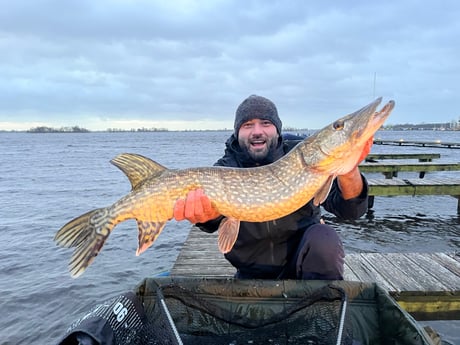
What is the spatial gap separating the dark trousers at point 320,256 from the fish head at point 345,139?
1.91 ft

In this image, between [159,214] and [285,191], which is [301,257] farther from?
[159,214]

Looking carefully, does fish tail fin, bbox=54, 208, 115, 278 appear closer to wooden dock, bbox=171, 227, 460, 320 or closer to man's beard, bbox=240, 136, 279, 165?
man's beard, bbox=240, 136, 279, 165

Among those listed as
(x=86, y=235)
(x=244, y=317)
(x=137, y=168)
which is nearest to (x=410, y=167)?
(x=244, y=317)

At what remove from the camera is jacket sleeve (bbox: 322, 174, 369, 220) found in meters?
3.02

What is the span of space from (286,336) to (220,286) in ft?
1.92

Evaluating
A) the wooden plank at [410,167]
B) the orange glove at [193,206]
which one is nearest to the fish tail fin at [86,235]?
the orange glove at [193,206]

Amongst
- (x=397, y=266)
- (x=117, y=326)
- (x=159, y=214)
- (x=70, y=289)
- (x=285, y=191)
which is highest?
(x=285, y=191)

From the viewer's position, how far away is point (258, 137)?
11.7 feet

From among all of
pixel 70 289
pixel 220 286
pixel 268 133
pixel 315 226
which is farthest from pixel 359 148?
pixel 70 289

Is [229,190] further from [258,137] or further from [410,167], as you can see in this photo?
[410,167]

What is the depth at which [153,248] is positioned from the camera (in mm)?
7898

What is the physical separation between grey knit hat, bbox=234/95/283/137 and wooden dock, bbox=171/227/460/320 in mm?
1912

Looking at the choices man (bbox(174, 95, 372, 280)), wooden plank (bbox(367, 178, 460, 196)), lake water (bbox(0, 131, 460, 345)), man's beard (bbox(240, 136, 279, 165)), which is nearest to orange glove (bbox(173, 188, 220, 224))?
man (bbox(174, 95, 372, 280))

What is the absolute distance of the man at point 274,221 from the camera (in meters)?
2.89
